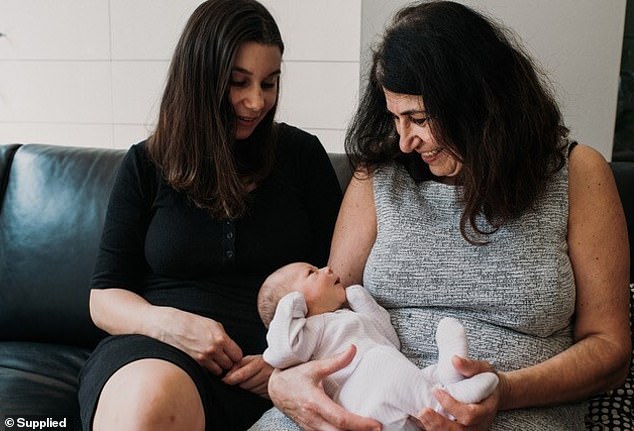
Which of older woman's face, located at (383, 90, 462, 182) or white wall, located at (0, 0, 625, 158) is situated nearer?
older woman's face, located at (383, 90, 462, 182)

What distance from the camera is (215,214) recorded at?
1.77 m

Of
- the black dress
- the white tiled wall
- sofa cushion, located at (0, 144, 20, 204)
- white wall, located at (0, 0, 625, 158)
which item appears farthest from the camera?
the white tiled wall

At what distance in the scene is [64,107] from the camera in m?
3.34

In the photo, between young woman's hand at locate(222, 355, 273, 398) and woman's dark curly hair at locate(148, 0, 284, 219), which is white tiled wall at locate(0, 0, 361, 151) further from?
young woman's hand at locate(222, 355, 273, 398)

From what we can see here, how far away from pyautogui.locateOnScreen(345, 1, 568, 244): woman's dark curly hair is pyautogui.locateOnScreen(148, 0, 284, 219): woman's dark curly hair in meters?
0.36

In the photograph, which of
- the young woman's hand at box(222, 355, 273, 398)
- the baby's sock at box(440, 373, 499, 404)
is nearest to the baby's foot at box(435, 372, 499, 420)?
the baby's sock at box(440, 373, 499, 404)

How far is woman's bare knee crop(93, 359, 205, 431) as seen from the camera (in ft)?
4.42

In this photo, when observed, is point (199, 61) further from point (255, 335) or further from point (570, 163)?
point (570, 163)

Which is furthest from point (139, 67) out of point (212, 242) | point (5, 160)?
point (212, 242)

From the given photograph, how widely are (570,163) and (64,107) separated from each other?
2.48m

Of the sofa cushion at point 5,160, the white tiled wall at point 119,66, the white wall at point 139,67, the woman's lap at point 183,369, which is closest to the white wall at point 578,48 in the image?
the white wall at point 139,67

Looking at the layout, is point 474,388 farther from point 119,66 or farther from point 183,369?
point 119,66

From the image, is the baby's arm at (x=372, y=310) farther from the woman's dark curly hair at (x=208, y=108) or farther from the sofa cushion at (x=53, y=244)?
the sofa cushion at (x=53, y=244)

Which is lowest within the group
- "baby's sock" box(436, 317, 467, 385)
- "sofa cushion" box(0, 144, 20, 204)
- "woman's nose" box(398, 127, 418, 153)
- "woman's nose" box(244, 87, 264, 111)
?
"baby's sock" box(436, 317, 467, 385)
